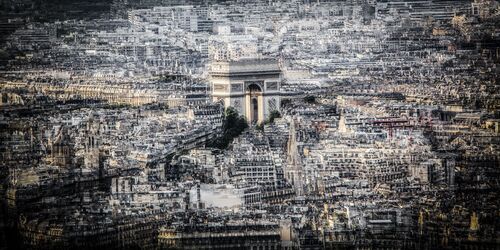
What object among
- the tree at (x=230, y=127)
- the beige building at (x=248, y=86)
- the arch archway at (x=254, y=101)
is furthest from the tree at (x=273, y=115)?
the tree at (x=230, y=127)

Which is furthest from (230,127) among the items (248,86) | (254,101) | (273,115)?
(248,86)

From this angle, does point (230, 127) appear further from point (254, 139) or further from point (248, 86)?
point (254, 139)

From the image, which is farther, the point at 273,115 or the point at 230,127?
the point at 273,115

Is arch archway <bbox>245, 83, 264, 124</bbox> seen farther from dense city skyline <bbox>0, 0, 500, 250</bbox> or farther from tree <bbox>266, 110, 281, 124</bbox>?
tree <bbox>266, 110, 281, 124</bbox>

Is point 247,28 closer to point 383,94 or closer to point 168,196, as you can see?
point 383,94

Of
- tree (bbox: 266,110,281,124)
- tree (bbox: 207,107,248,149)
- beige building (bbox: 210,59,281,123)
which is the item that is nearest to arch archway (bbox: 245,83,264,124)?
beige building (bbox: 210,59,281,123)

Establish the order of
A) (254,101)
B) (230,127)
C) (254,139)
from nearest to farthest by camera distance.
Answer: (254,139), (230,127), (254,101)

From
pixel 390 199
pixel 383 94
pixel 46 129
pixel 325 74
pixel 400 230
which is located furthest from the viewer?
pixel 325 74

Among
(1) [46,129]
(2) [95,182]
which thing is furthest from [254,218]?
(1) [46,129]

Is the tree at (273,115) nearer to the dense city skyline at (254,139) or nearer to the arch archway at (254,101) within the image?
the dense city skyline at (254,139)
